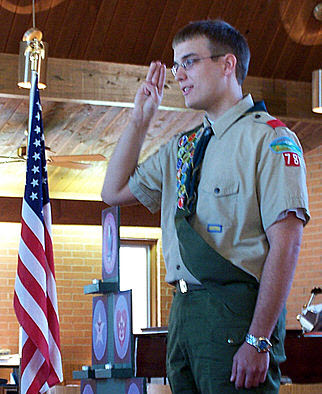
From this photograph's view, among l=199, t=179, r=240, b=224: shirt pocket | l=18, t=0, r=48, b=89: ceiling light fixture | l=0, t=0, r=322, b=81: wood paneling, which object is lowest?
l=199, t=179, r=240, b=224: shirt pocket

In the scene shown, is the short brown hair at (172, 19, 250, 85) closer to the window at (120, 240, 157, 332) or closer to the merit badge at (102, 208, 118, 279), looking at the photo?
the merit badge at (102, 208, 118, 279)

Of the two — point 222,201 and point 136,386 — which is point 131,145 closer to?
point 222,201

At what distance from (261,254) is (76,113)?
259 inches

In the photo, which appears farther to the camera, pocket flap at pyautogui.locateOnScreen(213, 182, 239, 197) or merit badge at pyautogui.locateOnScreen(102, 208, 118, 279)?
merit badge at pyautogui.locateOnScreen(102, 208, 118, 279)

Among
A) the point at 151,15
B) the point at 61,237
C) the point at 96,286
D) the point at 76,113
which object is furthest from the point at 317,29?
the point at 96,286

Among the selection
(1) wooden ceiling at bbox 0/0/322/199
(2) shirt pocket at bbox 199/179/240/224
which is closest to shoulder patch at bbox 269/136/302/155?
(2) shirt pocket at bbox 199/179/240/224

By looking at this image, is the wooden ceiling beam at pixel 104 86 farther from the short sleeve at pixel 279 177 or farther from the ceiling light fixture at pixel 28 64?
the short sleeve at pixel 279 177

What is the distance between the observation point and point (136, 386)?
2.65 m

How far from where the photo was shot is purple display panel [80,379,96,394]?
2.88m

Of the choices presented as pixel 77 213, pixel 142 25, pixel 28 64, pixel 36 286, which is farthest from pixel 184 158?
pixel 77 213

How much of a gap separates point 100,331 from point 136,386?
336 millimetres

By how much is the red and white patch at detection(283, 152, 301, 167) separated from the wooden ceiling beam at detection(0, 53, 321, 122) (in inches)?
221

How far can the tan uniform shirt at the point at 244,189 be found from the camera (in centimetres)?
188

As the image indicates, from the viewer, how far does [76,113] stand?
8.29 m
